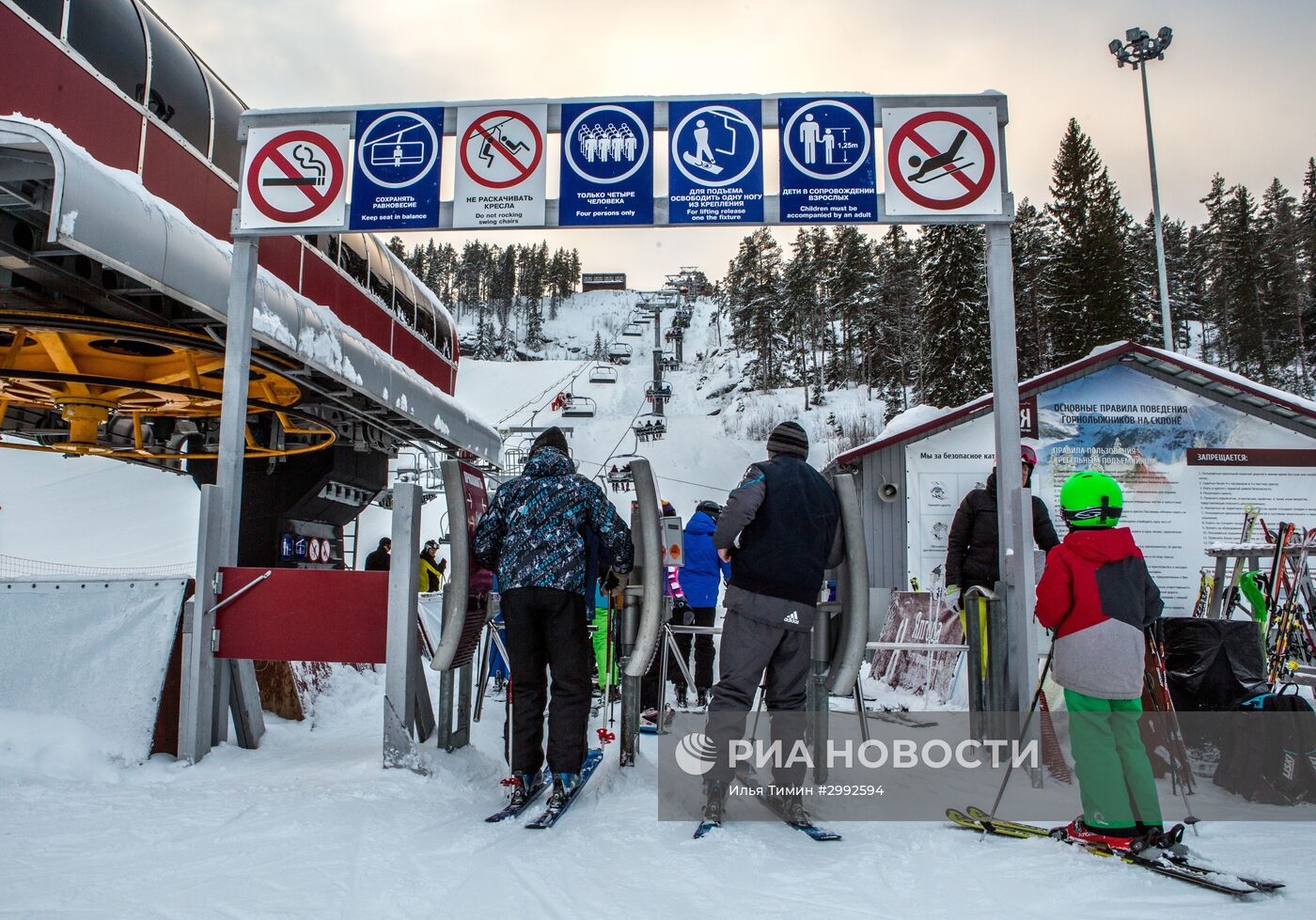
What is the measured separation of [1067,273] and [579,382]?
4481 cm

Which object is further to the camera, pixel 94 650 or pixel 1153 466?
pixel 1153 466

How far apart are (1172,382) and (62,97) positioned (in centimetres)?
1332

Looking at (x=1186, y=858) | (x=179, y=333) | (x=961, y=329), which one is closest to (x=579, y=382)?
(x=961, y=329)

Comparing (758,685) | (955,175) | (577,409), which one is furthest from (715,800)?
(577,409)

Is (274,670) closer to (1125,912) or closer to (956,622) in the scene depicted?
(1125,912)

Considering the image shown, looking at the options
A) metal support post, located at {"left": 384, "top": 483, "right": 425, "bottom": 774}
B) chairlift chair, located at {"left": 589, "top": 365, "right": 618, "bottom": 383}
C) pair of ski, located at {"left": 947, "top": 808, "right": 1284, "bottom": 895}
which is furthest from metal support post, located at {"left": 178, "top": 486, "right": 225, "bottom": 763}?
chairlift chair, located at {"left": 589, "top": 365, "right": 618, "bottom": 383}

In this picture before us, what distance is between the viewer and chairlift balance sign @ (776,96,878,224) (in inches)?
202

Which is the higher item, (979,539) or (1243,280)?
(1243,280)

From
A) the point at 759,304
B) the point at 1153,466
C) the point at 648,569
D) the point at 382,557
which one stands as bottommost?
the point at 648,569

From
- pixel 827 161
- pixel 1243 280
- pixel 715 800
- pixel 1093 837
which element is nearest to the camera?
pixel 1093 837

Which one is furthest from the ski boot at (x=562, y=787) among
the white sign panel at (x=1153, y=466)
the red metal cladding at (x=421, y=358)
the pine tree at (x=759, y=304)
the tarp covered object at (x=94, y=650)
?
the pine tree at (x=759, y=304)

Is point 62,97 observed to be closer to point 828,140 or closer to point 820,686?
point 828,140

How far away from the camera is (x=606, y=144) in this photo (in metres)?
5.35

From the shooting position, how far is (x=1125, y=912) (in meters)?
2.49
